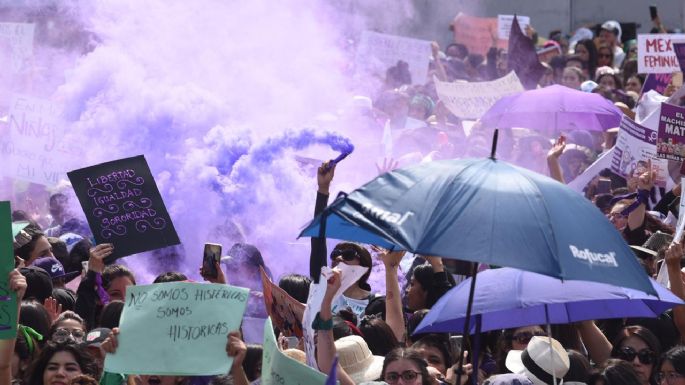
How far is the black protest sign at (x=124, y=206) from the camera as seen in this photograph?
7.20 metres

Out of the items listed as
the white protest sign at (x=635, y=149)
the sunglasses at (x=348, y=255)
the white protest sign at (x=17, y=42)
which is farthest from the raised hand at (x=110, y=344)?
the white protest sign at (x=17, y=42)

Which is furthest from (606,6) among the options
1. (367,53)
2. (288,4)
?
(288,4)

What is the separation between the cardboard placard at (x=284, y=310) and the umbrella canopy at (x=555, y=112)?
17.1ft

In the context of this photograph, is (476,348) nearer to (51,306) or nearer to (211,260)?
(211,260)

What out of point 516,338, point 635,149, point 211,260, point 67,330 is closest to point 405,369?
point 516,338

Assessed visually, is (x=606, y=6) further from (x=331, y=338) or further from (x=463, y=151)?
(x=331, y=338)

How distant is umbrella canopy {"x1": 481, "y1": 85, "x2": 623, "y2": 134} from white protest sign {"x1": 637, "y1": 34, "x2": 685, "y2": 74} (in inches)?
58.0

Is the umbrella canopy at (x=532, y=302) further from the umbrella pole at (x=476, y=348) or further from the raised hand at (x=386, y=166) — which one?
the raised hand at (x=386, y=166)

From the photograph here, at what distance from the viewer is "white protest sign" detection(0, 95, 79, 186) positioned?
982cm

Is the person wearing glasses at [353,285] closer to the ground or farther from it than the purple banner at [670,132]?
closer to the ground

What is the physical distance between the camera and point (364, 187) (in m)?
4.76

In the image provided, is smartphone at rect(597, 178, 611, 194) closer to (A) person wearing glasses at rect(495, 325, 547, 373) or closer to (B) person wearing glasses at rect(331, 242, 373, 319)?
(B) person wearing glasses at rect(331, 242, 373, 319)

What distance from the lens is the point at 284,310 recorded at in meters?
6.19

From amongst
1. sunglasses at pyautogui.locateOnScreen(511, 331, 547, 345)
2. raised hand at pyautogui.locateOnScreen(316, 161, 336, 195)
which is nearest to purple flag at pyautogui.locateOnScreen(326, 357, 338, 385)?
raised hand at pyautogui.locateOnScreen(316, 161, 336, 195)
